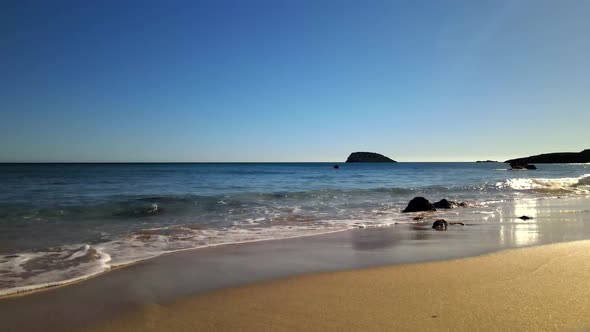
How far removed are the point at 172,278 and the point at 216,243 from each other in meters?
3.17

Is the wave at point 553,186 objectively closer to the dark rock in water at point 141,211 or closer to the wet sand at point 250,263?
the wet sand at point 250,263

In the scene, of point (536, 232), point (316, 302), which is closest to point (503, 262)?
point (316, 302)

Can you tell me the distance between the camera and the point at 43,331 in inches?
152

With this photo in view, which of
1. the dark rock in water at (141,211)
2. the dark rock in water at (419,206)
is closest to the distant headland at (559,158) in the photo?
the dark rock in water at (419,206)

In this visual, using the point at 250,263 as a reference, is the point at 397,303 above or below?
above

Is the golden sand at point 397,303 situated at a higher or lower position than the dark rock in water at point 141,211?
higher

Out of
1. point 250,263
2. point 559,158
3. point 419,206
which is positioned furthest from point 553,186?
point 559,158

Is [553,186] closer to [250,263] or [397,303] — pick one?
[250,263]

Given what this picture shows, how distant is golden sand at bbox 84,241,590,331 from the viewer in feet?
12.4

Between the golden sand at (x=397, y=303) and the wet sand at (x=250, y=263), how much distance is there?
0.41 meters

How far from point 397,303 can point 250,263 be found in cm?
311

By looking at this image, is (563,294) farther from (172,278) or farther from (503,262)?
(172,278)

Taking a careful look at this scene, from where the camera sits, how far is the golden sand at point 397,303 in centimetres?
378

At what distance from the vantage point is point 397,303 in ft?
14.2
